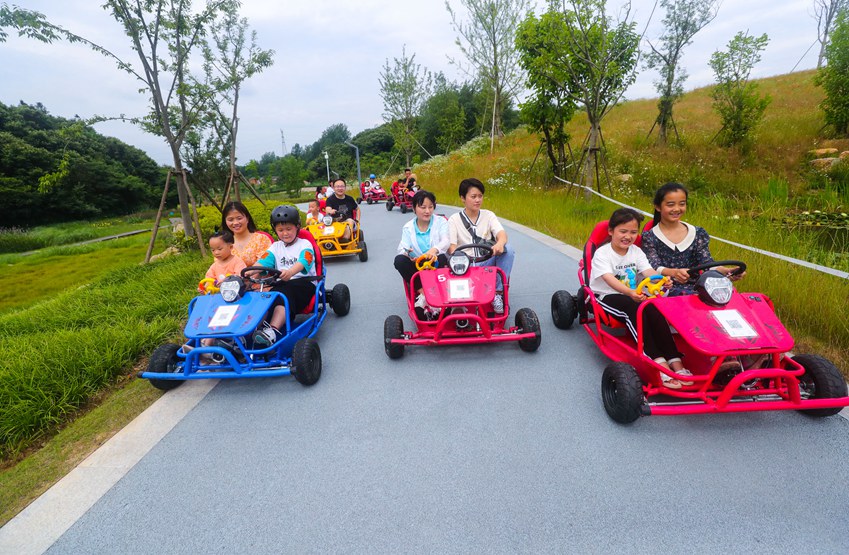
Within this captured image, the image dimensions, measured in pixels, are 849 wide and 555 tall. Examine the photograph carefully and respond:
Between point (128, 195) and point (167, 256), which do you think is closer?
point (167, 256)

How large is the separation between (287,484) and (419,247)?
2.50 meters

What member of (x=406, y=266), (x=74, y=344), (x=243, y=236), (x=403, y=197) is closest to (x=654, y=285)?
(x=406, y=266)

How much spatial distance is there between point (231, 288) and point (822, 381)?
11.7 feet

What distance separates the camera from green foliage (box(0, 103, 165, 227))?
23781mm

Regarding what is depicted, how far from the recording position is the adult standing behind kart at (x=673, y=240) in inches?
115

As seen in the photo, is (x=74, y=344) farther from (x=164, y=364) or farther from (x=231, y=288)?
(x=231, y=288)

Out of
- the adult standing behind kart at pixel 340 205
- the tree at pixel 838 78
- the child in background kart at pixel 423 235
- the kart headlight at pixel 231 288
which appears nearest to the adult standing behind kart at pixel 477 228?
the child in background kart at pixel 423 235

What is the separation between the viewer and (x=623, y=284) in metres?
2.82

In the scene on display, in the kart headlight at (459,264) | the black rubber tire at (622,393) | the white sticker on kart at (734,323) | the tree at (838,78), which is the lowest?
the black rubber tire at (622,393)

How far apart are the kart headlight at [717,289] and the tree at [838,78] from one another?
A: 475 inches

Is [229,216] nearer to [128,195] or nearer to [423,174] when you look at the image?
[423,174]

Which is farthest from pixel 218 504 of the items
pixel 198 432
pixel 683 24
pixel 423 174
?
pixel 423 174

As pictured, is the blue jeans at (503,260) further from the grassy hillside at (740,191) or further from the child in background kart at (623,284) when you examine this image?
the grassy hillside at (740,191)

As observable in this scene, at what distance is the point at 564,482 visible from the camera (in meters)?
1.92
